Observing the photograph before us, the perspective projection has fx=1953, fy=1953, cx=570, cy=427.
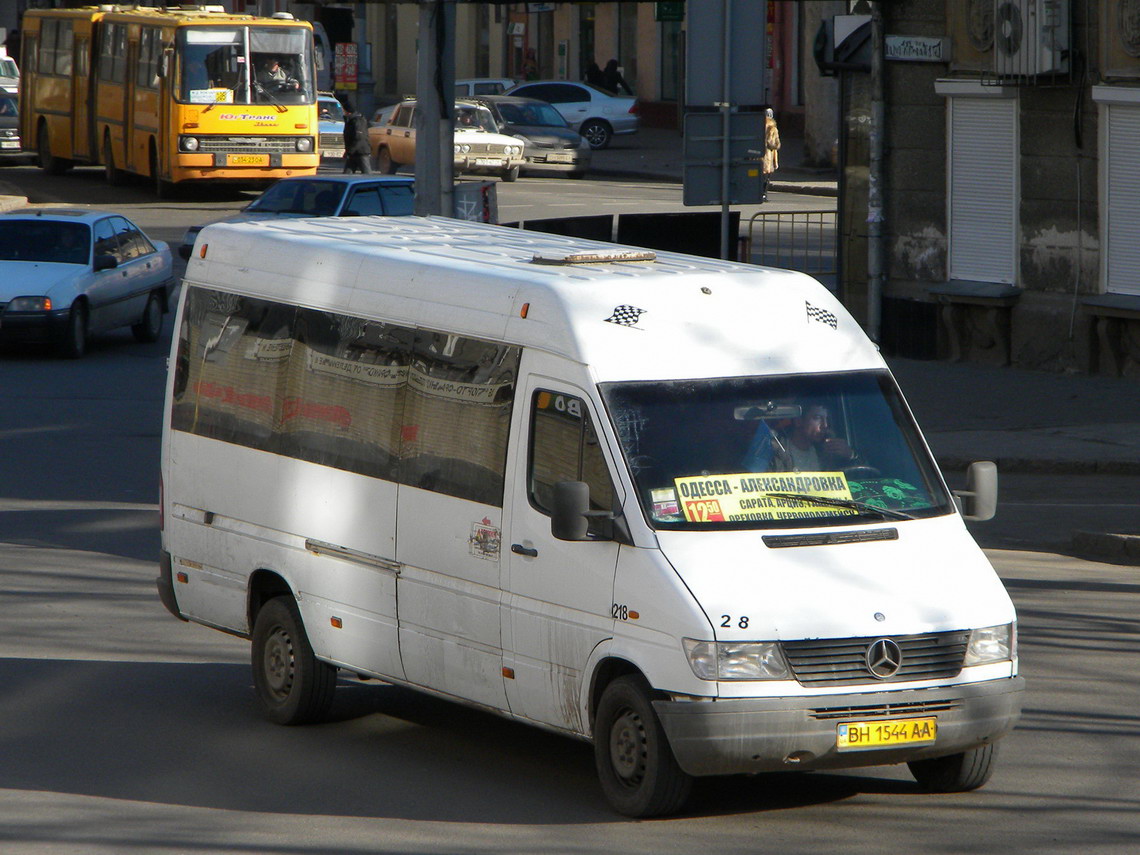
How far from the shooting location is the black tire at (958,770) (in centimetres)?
730

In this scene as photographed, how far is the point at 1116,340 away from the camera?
18594mm

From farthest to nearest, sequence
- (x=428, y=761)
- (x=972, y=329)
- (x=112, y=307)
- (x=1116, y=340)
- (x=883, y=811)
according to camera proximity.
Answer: (x=112, y=307) < (x=972, y=329) < (x=1116, y=340) < (x=428, y=761) < (x=883, y=811)

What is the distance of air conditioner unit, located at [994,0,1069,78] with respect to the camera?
60.8ft

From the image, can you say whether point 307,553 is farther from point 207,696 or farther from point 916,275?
point 916,275

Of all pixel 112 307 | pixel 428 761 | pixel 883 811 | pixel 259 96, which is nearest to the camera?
pixel 883 811

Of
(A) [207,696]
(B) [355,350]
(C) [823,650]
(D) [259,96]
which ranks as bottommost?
(A) [207,696]

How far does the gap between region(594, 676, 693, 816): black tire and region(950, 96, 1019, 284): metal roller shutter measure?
13551mm

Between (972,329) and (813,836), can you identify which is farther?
(972,329)

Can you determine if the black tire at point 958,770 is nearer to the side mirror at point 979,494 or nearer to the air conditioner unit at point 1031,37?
the side mirror at point 979,494

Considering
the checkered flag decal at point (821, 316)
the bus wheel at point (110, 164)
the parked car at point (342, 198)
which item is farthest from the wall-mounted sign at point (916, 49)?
the bus wheel at point (110, 164)

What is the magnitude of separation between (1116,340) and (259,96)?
855 inches

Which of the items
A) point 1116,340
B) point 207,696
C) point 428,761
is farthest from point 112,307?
point 428,761

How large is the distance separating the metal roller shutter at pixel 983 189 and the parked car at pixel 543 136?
81.7ft

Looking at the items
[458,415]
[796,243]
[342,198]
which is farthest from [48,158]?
[458,415]
